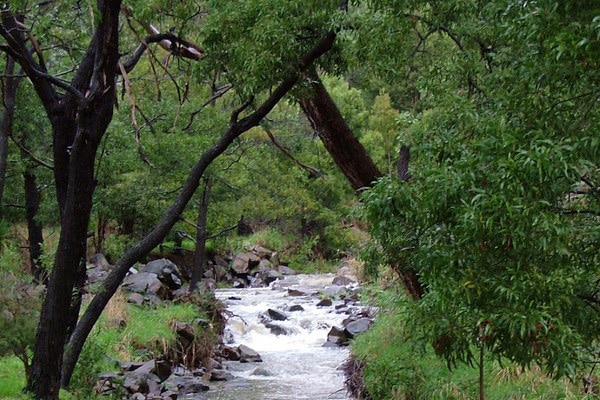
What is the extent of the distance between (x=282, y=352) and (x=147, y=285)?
328cm

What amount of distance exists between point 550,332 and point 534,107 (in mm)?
1225

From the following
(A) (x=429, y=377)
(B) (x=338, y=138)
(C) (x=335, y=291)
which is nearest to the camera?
(B) (x=338, y=138)

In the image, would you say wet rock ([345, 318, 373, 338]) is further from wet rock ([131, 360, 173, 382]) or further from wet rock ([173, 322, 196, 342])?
wet rock ([131, 360, 173, 382])

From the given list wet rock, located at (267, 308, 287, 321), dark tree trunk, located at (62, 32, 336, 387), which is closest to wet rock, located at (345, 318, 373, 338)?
wet rock, located at (267, 308, 287, 321)

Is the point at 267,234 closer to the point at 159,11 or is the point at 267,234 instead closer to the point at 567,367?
the point at 159,11

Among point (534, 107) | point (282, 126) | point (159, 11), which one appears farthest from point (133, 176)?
point (534, 107)

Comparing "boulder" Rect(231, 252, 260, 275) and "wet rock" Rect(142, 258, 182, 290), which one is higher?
"boulder" Rect(231, 252, 260, 275)

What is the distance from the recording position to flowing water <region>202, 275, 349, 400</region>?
11.8 metres

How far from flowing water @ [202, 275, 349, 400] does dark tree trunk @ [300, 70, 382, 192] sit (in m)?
3.82

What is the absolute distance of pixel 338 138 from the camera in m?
8.90

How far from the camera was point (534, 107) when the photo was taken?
3855 millimetres

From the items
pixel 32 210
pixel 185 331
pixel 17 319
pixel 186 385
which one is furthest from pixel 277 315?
pixel 17 319

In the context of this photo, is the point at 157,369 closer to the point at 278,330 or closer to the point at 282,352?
the point at 282,352

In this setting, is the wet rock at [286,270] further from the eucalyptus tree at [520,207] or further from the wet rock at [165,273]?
the eucalyptus tree at [520,207]
